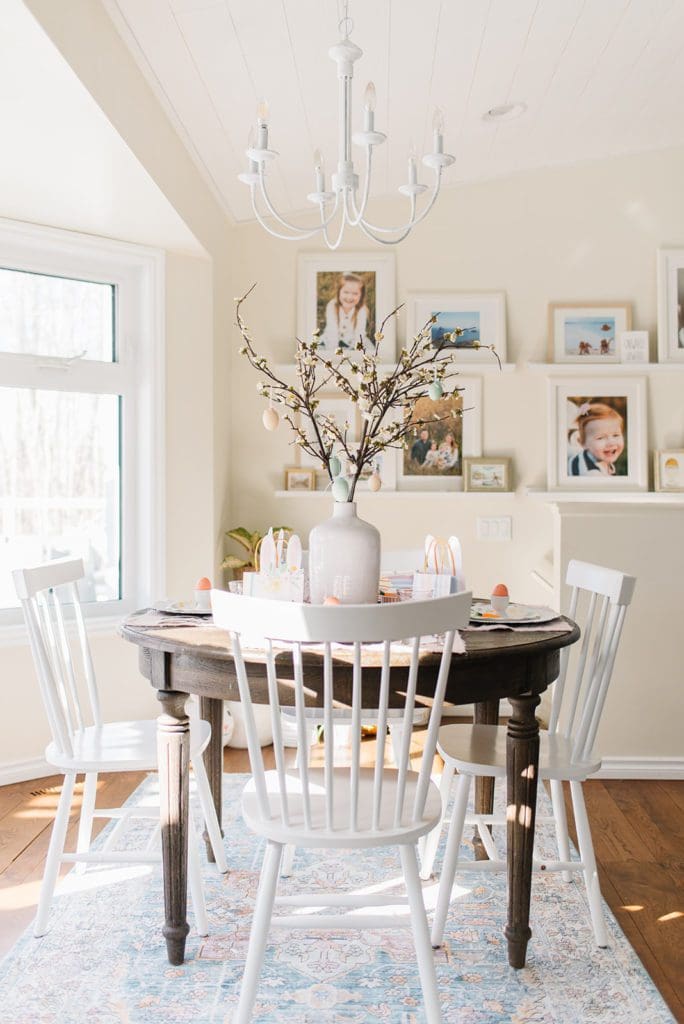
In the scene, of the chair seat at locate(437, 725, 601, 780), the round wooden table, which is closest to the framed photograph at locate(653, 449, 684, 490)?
the chair seat at locate(437, 725, 601, 780)

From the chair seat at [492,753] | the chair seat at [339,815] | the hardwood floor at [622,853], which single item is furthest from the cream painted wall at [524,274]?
the chair seat at [339,815]

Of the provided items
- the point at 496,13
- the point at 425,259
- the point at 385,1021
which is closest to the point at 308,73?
the point at 496,13

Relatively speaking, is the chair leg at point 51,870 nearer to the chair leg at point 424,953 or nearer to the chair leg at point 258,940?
the chair leg at point 258,940

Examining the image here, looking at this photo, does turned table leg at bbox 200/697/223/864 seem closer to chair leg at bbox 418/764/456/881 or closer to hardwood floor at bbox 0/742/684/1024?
hardwood floor at bbox 0/742/684/1024

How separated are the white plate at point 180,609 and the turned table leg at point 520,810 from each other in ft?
2.77

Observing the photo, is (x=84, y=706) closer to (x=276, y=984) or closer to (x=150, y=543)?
(x=150, y=543)

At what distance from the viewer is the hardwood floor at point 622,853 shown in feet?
7.48

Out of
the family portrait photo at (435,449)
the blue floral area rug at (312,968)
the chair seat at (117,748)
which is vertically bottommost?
the blue floral area rug at (312,968)

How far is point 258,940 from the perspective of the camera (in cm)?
178

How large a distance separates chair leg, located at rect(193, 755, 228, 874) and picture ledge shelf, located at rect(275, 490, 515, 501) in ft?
6.63

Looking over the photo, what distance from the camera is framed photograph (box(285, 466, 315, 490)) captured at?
446 cm

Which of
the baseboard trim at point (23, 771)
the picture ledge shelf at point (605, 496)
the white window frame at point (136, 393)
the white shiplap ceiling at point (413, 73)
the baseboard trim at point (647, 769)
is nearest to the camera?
the white shiplap ceiling at point (413, 73)

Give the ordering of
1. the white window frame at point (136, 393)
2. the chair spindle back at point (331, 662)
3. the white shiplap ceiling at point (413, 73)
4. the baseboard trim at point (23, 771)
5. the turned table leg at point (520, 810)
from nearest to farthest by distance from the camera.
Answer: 1. the chair spindle back at point (331, 662)
2. the turned table leg at point (520, 810)
3. the white shiplap ceiling at point (413, 73)
4. the baseboard trim at point (23, 771)
5. the white window frame at point (136, 393)

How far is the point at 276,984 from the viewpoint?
2084mm
